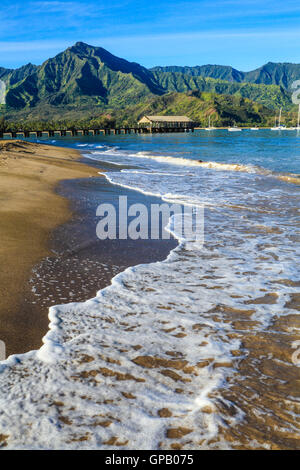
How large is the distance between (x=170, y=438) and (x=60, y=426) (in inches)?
33.0

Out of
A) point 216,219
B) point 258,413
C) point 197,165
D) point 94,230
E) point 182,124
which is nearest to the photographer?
point 258,413

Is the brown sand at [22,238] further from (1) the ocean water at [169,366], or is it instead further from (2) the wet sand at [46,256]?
(1) the ocean water at [169,366]

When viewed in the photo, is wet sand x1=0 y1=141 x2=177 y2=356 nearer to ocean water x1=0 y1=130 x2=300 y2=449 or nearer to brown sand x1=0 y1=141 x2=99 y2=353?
brown sand x1=0 y1=141 x2=99 y2=353

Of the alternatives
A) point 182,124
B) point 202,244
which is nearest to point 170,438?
point 202,244

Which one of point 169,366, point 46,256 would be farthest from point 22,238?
point 169,366

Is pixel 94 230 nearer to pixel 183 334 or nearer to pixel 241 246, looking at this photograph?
pixel 241 246

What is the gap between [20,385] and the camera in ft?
10.0

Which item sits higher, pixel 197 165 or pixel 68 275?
pixel 197 165

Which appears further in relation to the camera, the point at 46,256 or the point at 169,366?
the point at 46,256

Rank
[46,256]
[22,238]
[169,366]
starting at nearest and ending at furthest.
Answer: [169,366] → [46,256] → [22,238]

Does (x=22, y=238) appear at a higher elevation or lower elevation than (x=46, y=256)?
higher

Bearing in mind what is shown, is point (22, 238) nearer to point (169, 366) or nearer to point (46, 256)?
point (46, 256)

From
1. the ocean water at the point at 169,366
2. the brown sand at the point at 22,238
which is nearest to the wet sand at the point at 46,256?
the brown sand at the point at 22,238

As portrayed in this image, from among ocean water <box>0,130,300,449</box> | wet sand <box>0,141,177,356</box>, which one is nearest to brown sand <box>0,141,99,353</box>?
wet sand <box>0,141,177,356</box>
